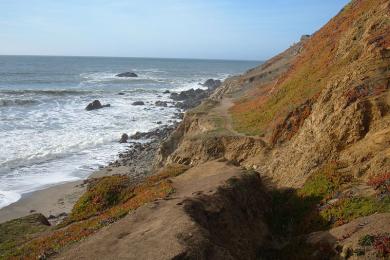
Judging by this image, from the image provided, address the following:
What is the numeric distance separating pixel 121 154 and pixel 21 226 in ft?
71.7

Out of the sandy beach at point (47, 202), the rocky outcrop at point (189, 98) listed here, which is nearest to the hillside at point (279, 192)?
the sandy beach at point (47, 202)

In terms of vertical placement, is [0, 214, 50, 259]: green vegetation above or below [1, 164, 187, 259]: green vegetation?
below

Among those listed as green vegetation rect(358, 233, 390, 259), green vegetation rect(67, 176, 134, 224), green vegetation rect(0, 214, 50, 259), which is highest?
green vegetation rect(358, 233, 390, 259)

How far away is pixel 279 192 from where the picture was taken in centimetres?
1880

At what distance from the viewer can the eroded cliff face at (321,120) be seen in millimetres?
18141

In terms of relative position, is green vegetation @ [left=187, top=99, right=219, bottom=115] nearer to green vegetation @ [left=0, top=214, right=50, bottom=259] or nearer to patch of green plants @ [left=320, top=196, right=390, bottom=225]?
green vegetation @ [left=0, top=214, right=50, bottom=259]

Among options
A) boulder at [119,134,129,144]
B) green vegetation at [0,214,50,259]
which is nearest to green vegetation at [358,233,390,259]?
green vegetation at [0,214,50,259]

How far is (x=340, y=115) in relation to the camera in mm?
19500

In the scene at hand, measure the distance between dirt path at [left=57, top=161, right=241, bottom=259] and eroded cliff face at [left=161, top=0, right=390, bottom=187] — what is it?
6.68 meters

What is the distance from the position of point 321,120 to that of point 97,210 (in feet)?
36.5

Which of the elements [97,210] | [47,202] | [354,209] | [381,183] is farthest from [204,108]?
[354,209]

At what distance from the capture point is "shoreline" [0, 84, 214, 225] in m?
27.4

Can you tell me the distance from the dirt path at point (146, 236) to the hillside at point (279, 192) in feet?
0.15

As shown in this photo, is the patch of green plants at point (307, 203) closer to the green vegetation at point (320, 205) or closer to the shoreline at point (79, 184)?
the green vegetation at point (320, 205)
